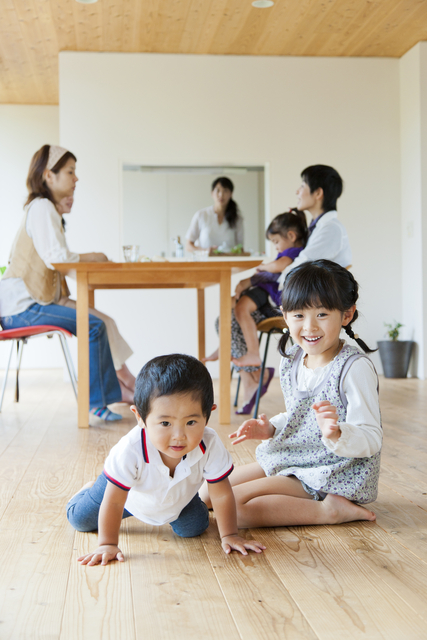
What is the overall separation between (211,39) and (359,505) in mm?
3919

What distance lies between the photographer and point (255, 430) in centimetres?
139

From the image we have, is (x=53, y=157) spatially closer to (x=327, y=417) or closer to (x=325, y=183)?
(x=325, y=183)

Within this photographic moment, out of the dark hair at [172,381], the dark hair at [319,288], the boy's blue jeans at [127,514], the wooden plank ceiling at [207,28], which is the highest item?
the wooden plank ceiling at [207,28]

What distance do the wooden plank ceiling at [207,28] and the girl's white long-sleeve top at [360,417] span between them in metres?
3.32

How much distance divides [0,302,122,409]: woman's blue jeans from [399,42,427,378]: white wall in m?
2.67

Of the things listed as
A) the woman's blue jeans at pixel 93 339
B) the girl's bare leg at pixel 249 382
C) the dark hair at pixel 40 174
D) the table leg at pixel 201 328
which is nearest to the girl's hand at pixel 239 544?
the woman's blue jeans at pixel 93 339

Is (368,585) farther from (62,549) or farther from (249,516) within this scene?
(62,549)

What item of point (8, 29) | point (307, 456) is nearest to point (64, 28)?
point (8, 29)

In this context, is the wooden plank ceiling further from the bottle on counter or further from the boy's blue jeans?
the boy's blue jeans

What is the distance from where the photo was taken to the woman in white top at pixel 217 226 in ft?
16.2

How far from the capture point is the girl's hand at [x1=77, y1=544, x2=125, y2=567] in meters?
1.16

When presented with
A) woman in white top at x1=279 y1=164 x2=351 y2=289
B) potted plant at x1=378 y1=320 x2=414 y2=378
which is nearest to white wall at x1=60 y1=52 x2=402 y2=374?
potted plant at x1=378 y1=320 x2=414 y2=378

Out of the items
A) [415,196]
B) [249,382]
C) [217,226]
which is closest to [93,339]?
[249,382]

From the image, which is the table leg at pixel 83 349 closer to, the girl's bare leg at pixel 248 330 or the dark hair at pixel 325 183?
the girl's bare leg at pixel 248 330
